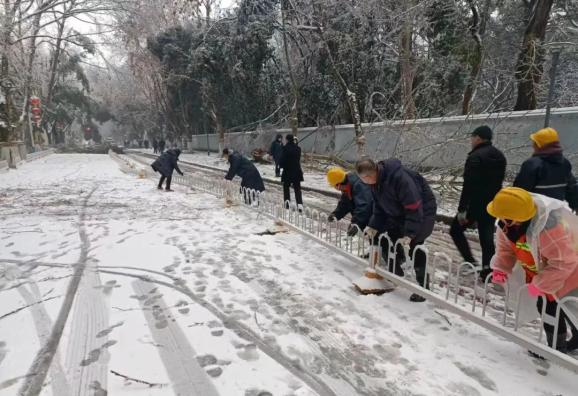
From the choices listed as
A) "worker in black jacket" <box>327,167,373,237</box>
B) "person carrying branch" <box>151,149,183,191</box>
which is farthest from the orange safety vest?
"person carrying branch" <box>151,149,183,191</box>

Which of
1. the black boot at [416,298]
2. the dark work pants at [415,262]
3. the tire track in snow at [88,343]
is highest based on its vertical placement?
the dark work pants at [415,262]

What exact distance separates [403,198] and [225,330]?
1.82 m


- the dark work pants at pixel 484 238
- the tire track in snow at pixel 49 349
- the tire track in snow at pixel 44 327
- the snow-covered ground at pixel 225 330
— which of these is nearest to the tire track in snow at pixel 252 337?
the snow-covered ground at pixel 225 330

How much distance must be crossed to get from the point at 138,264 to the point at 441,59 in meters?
14.2

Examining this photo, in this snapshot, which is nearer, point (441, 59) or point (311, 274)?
point (311, 274)

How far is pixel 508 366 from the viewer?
8.20 ft

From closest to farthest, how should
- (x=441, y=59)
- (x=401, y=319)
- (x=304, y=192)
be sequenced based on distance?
1. (x=401, y=319)
2. (x=304, y=192)
3. (x=441, y=59)

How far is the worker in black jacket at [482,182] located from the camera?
147 inches

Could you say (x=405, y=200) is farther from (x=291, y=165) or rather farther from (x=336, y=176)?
(x=291, y=165)

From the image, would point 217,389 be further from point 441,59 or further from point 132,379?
point 441,59

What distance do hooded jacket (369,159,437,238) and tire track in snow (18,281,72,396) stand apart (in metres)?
2.71

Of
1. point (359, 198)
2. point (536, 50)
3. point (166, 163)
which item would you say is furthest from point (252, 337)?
point (536, 50)

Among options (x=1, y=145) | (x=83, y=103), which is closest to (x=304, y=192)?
(x=1, y=145)

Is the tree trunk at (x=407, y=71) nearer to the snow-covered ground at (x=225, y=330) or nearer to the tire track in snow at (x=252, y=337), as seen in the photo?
the snow-covered ground at (x=225, y=330)
